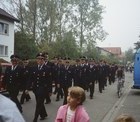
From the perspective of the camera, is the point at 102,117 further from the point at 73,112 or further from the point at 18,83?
the point at 73,112

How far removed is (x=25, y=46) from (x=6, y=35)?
11.2 ft

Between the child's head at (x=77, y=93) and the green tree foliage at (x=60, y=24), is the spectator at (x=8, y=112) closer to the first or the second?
the child's head at (x=77, y=93)

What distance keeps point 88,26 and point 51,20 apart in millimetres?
12003

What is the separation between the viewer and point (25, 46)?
1663 inches

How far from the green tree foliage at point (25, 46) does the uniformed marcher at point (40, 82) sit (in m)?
30.2

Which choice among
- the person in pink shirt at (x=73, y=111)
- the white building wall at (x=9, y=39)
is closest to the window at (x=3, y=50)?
the white building wall at (x=9, y=39)

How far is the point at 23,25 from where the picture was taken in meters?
51.5

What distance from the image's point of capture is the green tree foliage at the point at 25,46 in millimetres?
41688

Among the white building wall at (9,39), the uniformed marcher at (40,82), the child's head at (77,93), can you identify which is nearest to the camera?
the child's head at (77,93)

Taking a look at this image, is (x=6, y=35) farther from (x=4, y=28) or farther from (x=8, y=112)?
(x=8, y=112)

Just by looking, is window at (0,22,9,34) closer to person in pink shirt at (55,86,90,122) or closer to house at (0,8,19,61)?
house at (0,8,19,61)

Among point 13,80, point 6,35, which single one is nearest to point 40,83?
point 13,80

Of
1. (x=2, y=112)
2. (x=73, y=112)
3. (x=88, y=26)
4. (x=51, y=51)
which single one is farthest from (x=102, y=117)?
(x=88, y=26)

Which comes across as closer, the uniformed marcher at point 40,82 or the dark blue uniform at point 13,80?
the uniformed marcher at point 40,82
